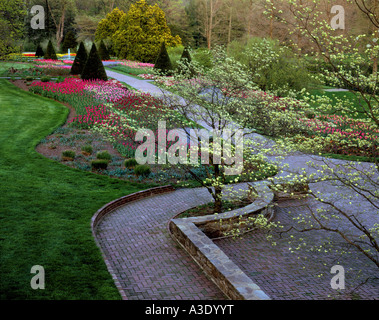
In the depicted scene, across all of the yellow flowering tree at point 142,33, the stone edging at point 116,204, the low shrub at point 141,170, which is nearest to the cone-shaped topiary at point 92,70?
the yellow flowering tree at point 142,33

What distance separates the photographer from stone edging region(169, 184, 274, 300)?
614 cm

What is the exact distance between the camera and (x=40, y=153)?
46.8 ft

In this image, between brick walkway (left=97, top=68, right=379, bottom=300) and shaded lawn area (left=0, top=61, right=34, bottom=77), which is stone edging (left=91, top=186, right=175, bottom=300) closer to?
brick walkway (left=97, top=68, right=379, bottom=300)

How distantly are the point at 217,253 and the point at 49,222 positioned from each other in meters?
3.88

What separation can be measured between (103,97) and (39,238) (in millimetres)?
13607

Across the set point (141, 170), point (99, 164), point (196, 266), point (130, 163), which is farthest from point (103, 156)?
point (196, 266)

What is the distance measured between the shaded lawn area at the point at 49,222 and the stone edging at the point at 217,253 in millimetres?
1724

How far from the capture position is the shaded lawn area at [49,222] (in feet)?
20.7

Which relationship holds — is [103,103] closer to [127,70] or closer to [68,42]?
[127,70]

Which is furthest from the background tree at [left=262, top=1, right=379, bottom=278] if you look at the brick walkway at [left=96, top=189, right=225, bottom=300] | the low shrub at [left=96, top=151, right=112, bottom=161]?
the low shrub at [left=96, top=151, right=112, bottom=161]

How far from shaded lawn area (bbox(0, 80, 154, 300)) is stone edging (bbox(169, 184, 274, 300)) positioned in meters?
1.72

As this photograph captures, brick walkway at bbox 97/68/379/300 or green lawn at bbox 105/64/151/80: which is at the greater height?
green lawn at bbox 105/64/151/80
